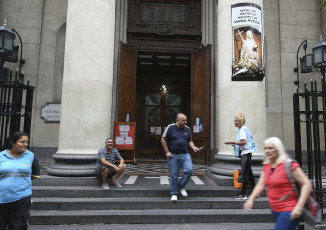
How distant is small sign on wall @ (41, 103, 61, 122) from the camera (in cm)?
1015

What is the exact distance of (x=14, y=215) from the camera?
10.0ft

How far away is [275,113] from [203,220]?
7.43 m

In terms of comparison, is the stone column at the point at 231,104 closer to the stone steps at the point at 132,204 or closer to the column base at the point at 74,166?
the stone steps at the point at 132,204

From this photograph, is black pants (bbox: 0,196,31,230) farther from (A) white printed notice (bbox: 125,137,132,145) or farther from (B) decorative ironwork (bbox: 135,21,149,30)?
(B) decorative ironwork (bbox: 135,21,149,30)

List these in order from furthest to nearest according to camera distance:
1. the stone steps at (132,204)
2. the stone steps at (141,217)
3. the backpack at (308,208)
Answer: the stone steps at (132,204) < the stone steps at (141,217) < the backpack at (308,208)

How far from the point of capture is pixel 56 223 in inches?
179

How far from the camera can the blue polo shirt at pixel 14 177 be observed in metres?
3.01

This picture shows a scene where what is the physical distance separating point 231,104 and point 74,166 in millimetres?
4262

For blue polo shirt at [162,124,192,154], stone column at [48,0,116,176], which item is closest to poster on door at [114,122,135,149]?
stone column at [48,0,116,176]

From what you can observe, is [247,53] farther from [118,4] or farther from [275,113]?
[118,4]

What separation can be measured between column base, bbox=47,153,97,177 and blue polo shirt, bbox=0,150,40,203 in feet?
9.05

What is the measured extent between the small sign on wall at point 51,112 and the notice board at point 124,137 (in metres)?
2.43

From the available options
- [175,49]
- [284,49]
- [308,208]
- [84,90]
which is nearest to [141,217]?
[308,208]

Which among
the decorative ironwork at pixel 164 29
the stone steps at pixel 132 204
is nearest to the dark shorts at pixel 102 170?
the stone steps at pixel 132 204
